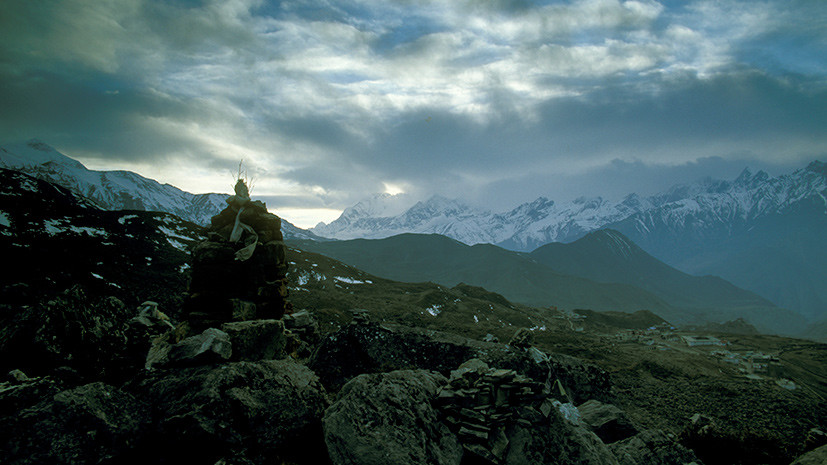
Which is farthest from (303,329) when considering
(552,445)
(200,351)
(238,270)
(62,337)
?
(552,445)

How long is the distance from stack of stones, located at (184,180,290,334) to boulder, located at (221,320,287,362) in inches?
131

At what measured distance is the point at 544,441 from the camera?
8.93 m

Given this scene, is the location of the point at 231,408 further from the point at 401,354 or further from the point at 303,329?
the point at 303,329

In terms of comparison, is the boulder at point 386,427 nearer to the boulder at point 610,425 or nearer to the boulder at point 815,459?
the boulder at point 610,425

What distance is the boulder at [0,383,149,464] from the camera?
537 cm

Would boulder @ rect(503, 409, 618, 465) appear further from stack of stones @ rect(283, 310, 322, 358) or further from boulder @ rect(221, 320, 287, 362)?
stack of stones @ rect(283, 310, 322, 358)

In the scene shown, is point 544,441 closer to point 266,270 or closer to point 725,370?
point 266,270

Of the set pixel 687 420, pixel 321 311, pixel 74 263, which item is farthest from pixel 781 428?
pixel 74 263

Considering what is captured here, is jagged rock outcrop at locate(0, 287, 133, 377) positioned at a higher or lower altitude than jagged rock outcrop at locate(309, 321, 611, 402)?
higher

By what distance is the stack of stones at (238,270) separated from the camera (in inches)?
562

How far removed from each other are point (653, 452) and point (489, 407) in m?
5.73

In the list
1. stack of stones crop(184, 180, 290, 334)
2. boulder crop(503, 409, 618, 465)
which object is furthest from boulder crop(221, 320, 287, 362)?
boulder crop(503, 409, 618, 465)

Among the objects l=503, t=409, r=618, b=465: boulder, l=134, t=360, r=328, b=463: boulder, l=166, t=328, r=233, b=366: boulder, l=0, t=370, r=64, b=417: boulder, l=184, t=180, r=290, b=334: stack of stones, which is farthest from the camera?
l=184, t=180, r=290, b=334: stack of stones

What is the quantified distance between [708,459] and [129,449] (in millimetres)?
17069
